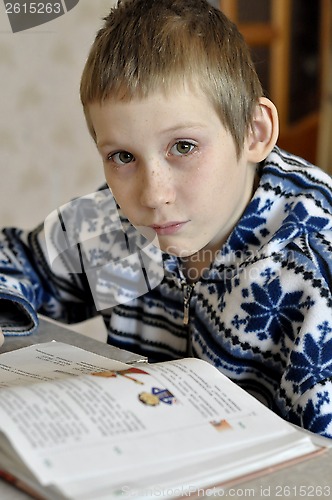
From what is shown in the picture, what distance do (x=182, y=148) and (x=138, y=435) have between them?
45 centimetres

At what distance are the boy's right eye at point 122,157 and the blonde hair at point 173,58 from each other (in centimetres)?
7

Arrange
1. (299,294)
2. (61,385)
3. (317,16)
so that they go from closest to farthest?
(61,385)
(299,294)
(317,16)

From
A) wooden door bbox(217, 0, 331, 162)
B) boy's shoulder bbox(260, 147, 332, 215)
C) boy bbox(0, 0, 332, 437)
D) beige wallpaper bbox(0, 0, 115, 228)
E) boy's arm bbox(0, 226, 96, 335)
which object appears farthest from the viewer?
wooden door bbox(217, 0, 331, 162)

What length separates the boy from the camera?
3.25ft

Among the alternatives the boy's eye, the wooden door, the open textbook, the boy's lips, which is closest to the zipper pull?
the boy's lips

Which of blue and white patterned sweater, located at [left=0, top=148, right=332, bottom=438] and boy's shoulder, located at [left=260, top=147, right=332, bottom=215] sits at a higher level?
boy's shoulder, located at [left=260, top=147, right=332, bottom=215]

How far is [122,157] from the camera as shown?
1.05 meters

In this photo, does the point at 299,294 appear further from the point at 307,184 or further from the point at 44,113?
the point at 44,113

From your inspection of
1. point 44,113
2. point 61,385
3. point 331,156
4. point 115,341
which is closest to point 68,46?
point 44,113

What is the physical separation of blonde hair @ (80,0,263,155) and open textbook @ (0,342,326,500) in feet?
1.29

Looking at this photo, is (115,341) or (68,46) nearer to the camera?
(115,341)

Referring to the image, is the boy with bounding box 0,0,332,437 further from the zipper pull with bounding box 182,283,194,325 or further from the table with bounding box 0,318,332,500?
the table with bounding box 0,318,332,500

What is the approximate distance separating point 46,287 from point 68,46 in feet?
2.52

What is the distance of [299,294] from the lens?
1.01 meters
